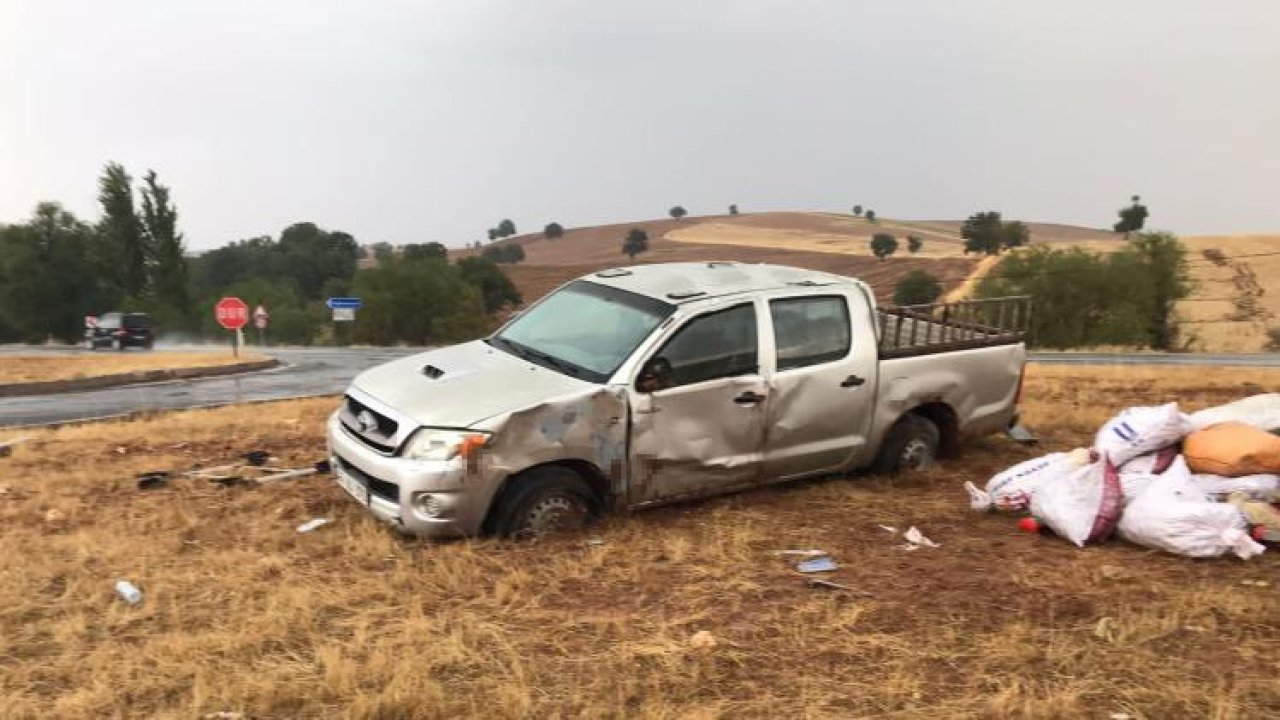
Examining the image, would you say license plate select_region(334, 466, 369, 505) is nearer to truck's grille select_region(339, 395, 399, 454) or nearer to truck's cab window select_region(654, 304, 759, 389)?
truck's grille select_region(339, 395, 399, 454)

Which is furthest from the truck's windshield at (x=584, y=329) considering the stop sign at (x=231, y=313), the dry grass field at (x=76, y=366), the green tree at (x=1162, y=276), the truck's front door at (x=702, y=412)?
the green tree at (x=1162, y=276)

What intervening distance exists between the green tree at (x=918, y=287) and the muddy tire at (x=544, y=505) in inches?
1917

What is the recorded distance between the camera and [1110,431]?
551cm

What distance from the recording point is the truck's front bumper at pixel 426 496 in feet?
15.3

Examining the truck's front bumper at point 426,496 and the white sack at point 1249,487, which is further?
the white sack at point 1249,487

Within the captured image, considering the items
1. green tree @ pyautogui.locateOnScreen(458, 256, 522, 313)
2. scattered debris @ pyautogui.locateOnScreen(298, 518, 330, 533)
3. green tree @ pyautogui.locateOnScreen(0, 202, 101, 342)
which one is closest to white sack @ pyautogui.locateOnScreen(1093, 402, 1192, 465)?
scattered debris @ pyautogui.locateOnScreen(298, 518, 330, 533)

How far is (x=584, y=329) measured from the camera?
5871 millimetres

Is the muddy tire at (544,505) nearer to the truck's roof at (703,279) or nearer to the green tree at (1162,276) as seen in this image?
the truck's roof at (703,279)

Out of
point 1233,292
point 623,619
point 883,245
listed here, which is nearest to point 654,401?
point 623,619

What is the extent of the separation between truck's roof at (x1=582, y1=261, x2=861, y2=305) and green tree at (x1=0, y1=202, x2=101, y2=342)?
243ft

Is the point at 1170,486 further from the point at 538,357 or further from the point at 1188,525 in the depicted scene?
the point at 538,357

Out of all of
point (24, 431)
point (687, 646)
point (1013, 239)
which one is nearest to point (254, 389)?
point (24, 431)

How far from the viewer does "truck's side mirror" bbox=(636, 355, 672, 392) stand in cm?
522

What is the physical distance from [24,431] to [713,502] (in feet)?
33.3
